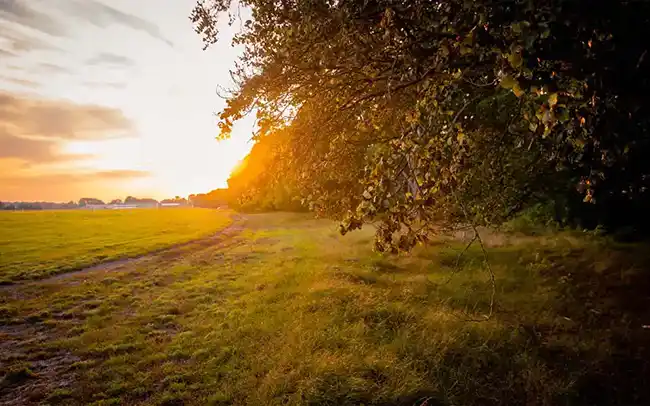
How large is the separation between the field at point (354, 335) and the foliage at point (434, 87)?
4018 mm

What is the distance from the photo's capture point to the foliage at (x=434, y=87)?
393 centimetres

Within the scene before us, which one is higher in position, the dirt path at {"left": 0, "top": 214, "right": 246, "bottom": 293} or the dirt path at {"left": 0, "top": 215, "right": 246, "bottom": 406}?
the dirt path at {"left": 0, "top": 215, "right": 246, "bottom": 406}

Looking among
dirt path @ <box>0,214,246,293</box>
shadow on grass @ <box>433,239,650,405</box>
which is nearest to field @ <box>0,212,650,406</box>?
shadow on grass @ <box>433,239,650,405</box>

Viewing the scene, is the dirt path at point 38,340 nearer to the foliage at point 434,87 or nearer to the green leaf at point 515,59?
the foliage at point 434,87

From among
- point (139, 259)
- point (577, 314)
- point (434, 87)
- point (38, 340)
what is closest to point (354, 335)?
point (434, 87)

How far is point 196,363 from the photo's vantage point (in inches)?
416

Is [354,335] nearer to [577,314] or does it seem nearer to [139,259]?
[577,314]

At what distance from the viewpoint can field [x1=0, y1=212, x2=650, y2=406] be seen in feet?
29.9

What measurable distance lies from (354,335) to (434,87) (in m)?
7.87

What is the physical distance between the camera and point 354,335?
11.5m

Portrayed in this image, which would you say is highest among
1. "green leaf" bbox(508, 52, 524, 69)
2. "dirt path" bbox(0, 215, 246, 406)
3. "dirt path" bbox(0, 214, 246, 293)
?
"green leaf" bbox(508, 52, 524, 69)

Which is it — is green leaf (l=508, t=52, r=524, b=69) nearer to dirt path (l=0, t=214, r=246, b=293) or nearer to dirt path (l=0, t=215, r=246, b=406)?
dirt path (l=0, t=215, r=246, b=406)

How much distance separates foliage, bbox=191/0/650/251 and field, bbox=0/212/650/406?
4018mm

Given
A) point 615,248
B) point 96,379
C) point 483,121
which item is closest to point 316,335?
point 96,379
